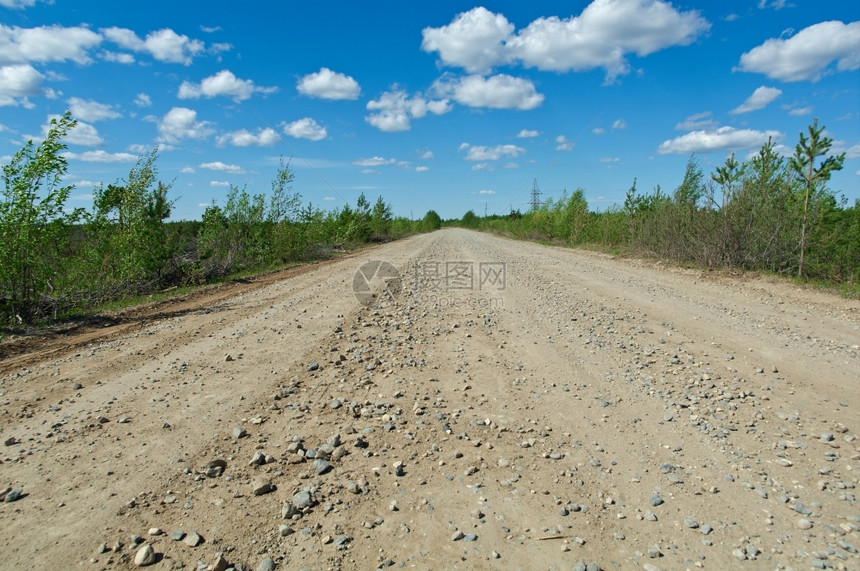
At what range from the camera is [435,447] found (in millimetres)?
3812

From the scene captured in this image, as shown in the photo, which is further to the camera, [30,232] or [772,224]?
[772,224]

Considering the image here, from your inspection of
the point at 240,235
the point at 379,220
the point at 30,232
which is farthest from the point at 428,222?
the point at 30,232

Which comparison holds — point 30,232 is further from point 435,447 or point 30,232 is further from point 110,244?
point 435,447

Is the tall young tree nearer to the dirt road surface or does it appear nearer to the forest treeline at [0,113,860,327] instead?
the forest treeline at [0,113,860,327]

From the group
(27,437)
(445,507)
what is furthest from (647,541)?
(27,437)

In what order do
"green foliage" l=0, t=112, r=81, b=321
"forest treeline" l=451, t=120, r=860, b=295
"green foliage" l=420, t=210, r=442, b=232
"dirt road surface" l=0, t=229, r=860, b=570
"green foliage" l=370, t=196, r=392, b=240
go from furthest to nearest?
"green foliage" l=420, t=210, r=442, b=232
"green foliage" l=370, t=196, r=392, b=240
"forest treeline" l=451, t=120, r=860, b=295
"green foliage" l=0, t=112, r=81, b=321
"dirt road surface" l=0, t=229, r=860, b=570

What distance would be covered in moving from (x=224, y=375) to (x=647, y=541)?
181 inches

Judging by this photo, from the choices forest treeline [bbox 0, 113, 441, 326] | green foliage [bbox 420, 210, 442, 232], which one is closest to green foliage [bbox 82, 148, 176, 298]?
forest treeline [bbox 0, 113, 441, 326]

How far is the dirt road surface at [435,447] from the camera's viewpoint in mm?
2682

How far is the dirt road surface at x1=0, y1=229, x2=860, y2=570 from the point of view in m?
2.68

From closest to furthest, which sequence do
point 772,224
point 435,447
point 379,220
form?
point 435,447 → point 772,224 → point 379,220

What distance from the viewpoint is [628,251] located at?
79.2ft

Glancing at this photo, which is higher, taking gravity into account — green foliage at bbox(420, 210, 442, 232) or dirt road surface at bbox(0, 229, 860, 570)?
green foliage at bbox(420, 210, 442, 232)

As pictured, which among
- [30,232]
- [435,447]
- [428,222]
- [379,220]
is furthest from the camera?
[428,222]
